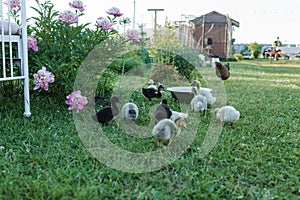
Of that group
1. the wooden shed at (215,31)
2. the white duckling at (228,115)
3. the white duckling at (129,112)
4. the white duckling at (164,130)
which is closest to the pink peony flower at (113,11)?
the white duckling at (129,112)

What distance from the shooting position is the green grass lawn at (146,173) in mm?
1487

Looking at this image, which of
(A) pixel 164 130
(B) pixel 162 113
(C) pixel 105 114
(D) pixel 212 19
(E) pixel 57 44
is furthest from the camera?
(D) pixel 212 19

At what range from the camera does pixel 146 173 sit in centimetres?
169

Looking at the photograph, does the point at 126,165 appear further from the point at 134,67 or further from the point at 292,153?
the point at 134,67

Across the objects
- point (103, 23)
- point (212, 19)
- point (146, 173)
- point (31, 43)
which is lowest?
point (146, 173)

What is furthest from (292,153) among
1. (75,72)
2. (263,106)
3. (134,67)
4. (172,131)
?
(134,67)

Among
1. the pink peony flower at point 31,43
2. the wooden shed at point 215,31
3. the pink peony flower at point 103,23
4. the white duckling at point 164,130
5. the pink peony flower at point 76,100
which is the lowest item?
the white duckling at point 164,130

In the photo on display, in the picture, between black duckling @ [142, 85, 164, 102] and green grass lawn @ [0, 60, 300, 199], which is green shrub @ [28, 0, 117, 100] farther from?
black duckling @ [142, 85, 164, 102]

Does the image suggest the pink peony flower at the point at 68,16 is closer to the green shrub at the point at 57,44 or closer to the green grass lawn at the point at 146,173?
the green shrub at the point at 57,44

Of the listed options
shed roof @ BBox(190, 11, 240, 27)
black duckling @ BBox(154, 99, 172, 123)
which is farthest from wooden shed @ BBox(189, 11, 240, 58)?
black duckling @ BBox(154, 99, 172, 123)

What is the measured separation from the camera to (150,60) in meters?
6.23

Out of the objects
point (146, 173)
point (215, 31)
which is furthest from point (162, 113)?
point (215, 31)

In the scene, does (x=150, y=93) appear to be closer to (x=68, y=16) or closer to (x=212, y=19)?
(x=68, y=16)

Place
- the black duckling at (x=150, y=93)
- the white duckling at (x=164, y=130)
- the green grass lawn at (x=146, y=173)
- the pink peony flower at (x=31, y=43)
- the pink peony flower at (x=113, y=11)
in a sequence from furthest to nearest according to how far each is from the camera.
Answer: the black duckling at (x=150, y=93), the pink peony flower at (x=113, y=11), the pink peony flower at (x=31, y=43), the white duckling at (x=164, y=130), the green grass lawn at (x=146, y=173)
